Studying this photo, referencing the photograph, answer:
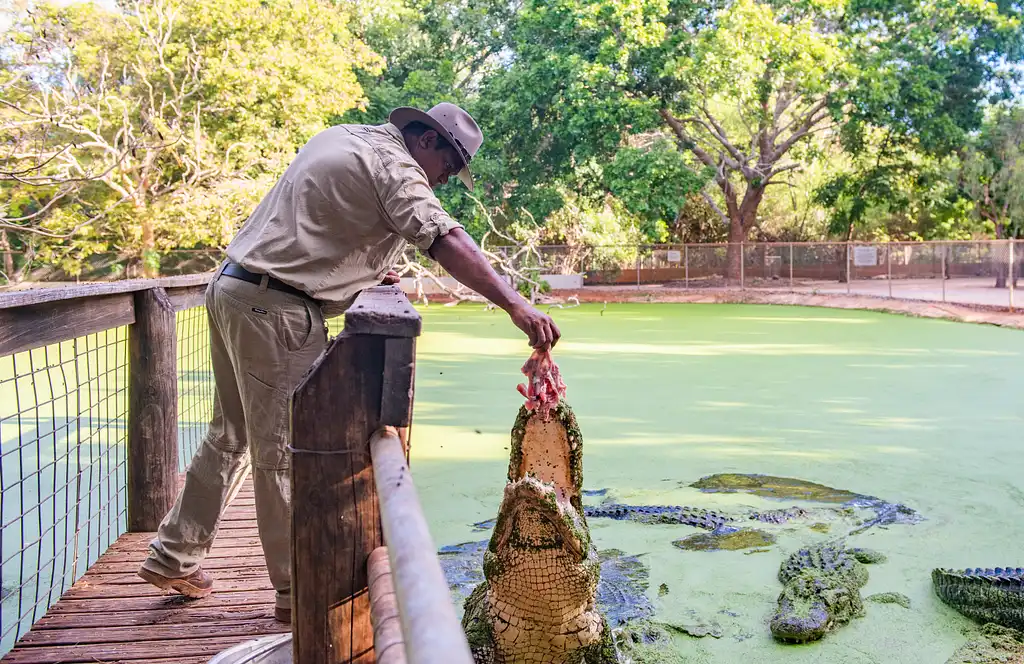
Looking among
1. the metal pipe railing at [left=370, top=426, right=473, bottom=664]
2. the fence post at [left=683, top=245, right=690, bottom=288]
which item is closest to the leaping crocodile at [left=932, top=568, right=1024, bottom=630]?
the metal pipe railing at [left=370, top=426, right=473, bottom=664]

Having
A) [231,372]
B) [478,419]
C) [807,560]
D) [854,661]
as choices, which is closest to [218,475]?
[231,372]

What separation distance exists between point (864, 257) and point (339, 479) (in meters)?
19.9

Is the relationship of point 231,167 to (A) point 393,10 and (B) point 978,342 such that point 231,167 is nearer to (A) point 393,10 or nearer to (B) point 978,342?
(A) point 393,10

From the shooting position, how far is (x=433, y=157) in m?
2.08

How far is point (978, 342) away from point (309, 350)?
10284mm

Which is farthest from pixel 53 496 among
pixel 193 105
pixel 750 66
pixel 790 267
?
pixel 790 267

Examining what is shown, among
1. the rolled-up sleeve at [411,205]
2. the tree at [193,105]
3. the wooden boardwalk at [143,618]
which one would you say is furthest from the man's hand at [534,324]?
the tree at [193,105]

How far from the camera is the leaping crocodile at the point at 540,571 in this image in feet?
6.73

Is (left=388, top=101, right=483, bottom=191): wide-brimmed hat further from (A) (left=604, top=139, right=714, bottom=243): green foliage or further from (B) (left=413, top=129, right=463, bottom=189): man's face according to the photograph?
(A) (left=604, top=139, right=714, bottom=243): green foliage

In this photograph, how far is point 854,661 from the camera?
8.93 feet

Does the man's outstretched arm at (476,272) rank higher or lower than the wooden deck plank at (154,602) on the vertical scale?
higher

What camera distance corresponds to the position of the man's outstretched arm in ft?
5.76

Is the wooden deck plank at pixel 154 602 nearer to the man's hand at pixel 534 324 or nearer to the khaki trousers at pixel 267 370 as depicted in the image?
the khaki trousers at pixel 267 370

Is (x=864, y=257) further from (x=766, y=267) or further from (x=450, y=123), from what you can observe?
(x=450, y=123)
